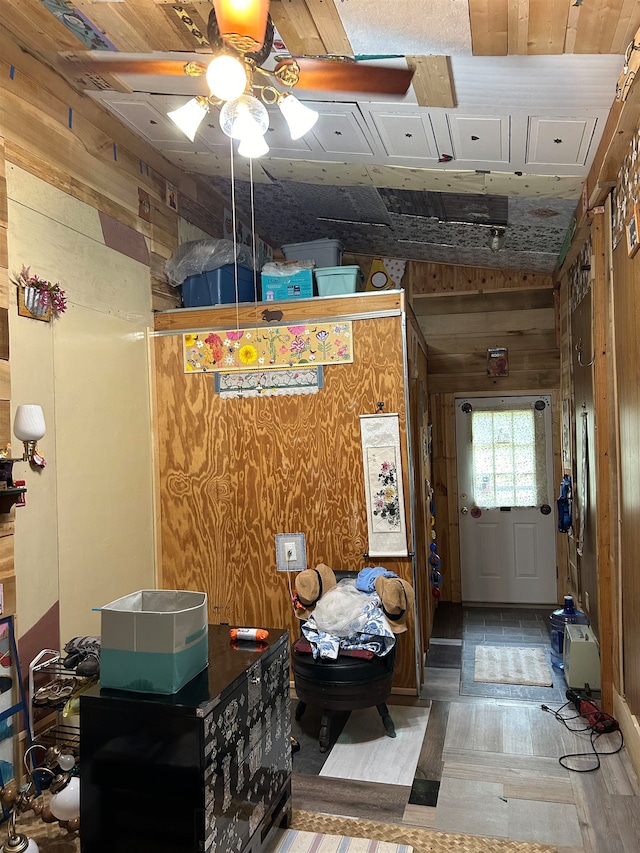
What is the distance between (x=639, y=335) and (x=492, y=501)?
3.45 m

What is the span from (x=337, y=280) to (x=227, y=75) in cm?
219

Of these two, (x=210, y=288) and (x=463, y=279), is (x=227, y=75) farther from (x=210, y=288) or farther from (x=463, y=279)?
(x=463, y=279)

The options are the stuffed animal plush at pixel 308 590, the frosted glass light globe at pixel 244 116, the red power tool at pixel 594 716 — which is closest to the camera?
the frosted glass light globe at pixel 244 116

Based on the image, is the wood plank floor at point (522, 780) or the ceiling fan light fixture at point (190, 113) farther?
the wood plank floor at point (522, 780)

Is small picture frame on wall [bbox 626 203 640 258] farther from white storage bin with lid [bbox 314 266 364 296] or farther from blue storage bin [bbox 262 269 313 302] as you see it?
blue storage bin [bbox 262 269 313 302]

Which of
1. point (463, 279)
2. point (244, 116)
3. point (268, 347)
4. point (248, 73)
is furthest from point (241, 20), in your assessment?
point (463, 279)

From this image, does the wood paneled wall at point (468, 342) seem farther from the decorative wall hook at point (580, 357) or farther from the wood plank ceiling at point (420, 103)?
the decorative wall hook at point (580, 357)

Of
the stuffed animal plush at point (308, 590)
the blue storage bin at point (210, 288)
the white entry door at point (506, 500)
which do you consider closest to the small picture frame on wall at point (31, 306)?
the blue storage bin at point (210, 288)

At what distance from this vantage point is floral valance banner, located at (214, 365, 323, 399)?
3930mm

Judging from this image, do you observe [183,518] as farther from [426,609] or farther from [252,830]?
[252,830]

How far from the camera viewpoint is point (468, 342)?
5973mm

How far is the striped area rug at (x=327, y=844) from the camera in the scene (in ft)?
8.02

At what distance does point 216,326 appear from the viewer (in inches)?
160

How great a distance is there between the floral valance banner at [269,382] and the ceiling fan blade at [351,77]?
6.27 ft
